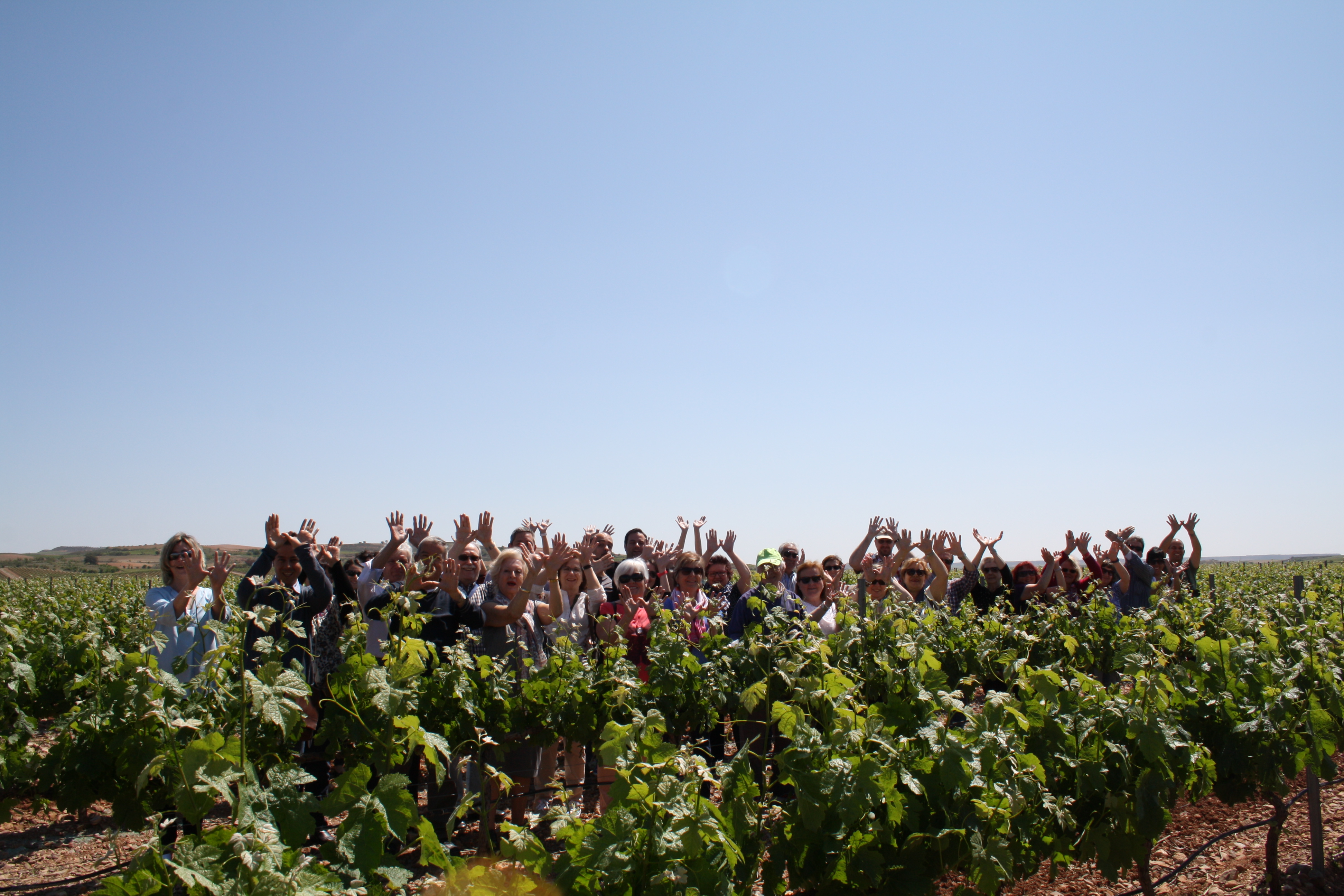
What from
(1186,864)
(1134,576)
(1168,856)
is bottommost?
(1168,856)

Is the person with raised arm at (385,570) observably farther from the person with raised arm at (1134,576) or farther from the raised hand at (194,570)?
the person with raised arm at (1134,576)

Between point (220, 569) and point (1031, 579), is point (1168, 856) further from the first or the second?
point (220, 569)

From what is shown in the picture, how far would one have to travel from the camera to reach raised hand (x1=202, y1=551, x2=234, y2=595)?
15.8 feet

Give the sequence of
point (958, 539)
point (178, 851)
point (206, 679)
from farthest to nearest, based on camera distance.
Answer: point (958, 539), point (206, 679), point (178, 851)

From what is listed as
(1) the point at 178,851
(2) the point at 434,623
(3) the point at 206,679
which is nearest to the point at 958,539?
(2) the point at 434,623

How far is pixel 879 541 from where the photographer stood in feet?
29.8

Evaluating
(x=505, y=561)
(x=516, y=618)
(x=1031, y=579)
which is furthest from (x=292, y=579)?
(x=1031, y=579)

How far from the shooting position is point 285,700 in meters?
2.53

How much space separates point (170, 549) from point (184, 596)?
476 millimetres

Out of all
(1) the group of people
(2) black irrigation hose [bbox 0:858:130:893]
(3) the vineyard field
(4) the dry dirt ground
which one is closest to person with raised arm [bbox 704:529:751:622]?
(1) the group of people

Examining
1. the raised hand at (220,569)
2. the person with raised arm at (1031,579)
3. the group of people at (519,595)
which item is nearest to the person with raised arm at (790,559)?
the group of people at (519,595)

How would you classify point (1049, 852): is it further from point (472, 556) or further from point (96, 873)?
point (96, 873)

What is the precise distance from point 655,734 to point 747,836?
44 cm

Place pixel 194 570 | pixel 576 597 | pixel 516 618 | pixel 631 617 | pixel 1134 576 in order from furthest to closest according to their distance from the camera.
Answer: pixel 1134 576 < pixel 576 597 < pixel 631 617 < pixel 516 618 < pixel 194 570
